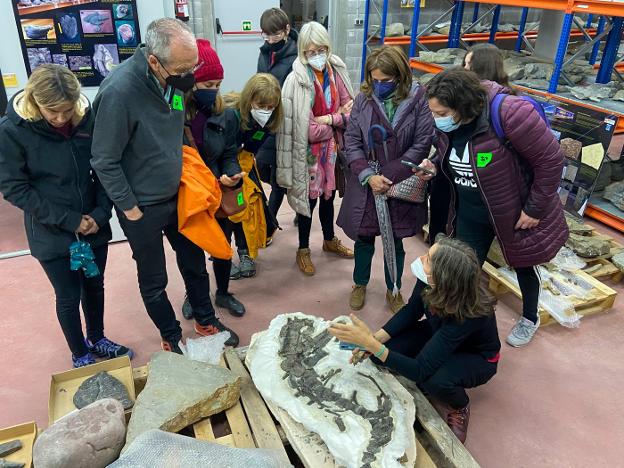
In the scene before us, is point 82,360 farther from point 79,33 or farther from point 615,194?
point 615,194

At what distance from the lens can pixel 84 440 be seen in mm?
1915

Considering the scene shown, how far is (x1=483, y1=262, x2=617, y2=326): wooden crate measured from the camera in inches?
122

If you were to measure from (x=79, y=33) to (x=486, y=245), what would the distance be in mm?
3170

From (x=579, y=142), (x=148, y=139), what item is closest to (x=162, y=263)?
(x=148, y=139)

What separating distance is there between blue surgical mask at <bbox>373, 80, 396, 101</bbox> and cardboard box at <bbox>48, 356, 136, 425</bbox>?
6.19 feet

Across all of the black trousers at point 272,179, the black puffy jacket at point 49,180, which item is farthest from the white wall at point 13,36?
the black puffy jacket at point 49,180

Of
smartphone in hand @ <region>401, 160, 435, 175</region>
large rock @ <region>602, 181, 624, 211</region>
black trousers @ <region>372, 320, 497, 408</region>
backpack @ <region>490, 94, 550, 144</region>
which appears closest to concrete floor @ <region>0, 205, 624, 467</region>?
black trousers @ <region>372, 320, 497, 408</region>

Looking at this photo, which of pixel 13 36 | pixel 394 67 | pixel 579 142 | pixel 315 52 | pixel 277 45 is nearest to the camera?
pixel 394 67

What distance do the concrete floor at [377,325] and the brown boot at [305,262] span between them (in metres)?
0.06

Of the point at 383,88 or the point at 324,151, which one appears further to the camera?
the point at 324,151

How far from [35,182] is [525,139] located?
2.18 meters

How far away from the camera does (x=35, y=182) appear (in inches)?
85.1

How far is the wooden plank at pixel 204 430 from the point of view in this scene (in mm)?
2158

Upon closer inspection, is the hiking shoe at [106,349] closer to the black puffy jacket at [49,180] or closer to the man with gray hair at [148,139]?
the man with gray hair at [148,139]
